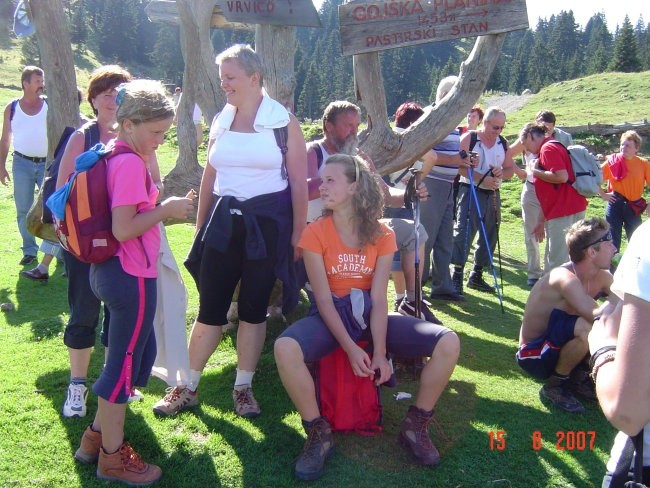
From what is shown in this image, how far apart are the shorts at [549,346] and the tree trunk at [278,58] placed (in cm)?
257

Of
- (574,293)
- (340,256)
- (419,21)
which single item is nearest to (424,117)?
(419,21)

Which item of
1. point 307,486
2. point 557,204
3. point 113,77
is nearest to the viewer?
point 307,486

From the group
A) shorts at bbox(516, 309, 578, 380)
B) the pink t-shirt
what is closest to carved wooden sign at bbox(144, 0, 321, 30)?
the pink t-shirt

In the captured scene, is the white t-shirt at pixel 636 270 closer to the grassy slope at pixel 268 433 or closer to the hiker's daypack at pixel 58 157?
the grassy slope at pixel 268 433

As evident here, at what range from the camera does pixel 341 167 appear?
344cm

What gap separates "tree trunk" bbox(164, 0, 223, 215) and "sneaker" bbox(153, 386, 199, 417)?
6.33 ft

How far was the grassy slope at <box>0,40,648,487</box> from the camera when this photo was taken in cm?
301

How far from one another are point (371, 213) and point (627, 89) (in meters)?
37.8

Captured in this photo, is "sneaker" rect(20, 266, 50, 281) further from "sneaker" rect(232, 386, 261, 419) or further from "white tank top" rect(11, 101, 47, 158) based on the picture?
"sneaker" rect(232, 386, 261, 419)

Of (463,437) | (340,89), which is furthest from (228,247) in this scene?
(340,89)

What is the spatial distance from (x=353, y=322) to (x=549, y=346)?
1.41m

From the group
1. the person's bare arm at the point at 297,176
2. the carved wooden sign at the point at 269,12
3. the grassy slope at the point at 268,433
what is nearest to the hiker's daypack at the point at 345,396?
the grassy slope at the point at 268,433

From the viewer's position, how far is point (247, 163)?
3.40 meters

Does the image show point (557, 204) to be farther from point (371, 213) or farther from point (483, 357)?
point (371, 213)
